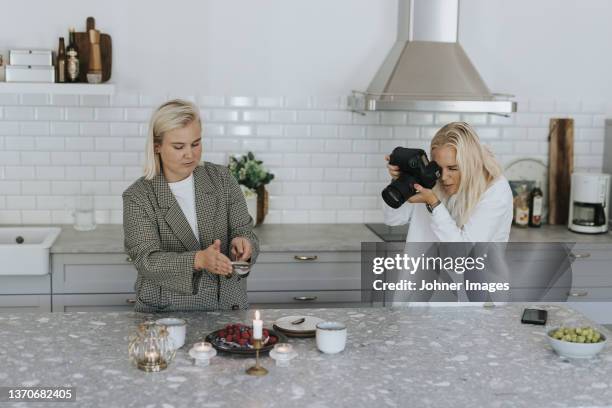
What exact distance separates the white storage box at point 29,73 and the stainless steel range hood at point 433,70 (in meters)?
1.75

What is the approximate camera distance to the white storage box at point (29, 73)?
4.54 m

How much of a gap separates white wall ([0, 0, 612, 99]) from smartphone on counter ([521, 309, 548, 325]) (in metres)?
2.31

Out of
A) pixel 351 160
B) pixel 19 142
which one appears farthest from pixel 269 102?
pixel 19 142

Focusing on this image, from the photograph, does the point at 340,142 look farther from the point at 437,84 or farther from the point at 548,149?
the point at 548,149

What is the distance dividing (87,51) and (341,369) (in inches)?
117

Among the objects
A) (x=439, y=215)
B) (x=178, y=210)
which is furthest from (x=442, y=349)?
(x=178, y=210)

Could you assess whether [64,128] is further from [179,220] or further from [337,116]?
[179,220]

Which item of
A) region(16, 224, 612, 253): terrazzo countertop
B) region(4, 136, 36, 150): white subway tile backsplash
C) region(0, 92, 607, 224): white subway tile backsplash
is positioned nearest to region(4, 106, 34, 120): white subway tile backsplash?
region(0, 92, 607, 224): white subway tile backsplash

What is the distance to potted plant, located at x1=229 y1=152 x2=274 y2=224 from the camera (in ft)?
15.8

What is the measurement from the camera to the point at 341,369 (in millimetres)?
2508

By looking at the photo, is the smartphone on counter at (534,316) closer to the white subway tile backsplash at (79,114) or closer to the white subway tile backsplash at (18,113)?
the white subway tile backsplash at (79,114)

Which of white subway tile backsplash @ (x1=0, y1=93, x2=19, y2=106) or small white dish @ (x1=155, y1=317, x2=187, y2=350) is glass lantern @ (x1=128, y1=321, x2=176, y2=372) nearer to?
small white dish @ (x1=155, y1=317, x2=187, y2=350)

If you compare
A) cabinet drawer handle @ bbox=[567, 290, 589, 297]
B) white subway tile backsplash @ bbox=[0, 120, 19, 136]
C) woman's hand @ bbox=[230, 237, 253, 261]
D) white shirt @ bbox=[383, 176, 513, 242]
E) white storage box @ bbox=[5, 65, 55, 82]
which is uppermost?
white storage box @ bbox=[5, 65, 55, 82]

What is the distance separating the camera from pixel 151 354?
96.6 inches
